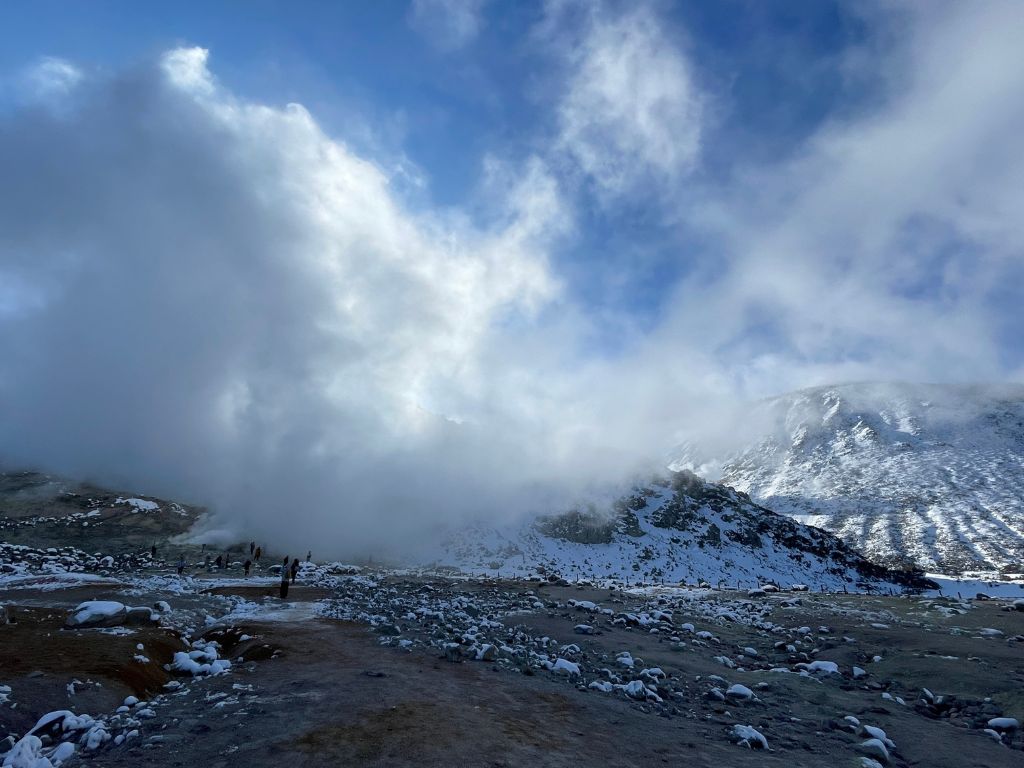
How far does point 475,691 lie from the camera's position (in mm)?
12625

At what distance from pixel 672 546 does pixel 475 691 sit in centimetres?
8961

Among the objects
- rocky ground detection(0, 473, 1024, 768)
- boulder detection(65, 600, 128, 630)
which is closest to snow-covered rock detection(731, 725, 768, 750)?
rocky ground detection(0, 473, 1024, 768)

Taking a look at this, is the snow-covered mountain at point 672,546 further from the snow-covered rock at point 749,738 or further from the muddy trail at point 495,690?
the snow-covered rock at point 749,738

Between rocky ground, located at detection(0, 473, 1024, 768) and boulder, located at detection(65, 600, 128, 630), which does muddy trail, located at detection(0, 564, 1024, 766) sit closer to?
rocky ground, located at detection(0, 473, 1024, 768)

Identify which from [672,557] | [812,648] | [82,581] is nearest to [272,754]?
[812,648]

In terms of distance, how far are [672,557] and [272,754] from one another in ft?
299

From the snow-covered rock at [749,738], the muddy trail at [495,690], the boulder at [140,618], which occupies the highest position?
the snow-covered rock at [749,738]

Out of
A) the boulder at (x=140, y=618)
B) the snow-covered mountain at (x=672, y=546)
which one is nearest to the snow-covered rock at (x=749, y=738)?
the boulder at (x=140, y=618)

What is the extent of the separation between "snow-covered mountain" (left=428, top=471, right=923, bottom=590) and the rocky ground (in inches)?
2204

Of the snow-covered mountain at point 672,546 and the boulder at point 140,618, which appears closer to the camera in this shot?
the boulder at point 140,618

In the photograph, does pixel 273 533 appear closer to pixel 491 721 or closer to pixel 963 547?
pixel 491 721

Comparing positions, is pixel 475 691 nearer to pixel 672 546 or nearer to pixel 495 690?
pixel 495 690

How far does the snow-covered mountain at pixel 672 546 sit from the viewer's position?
8338 centimetres

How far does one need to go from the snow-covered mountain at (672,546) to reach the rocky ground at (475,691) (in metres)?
56.0
